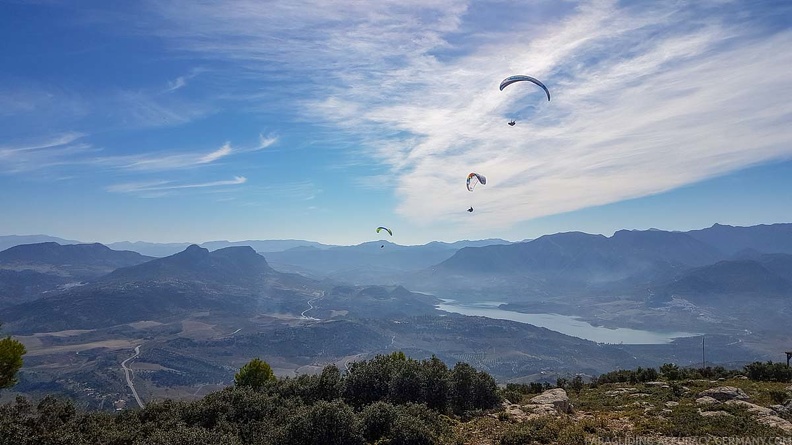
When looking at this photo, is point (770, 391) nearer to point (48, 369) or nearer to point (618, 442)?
point (618, 442)


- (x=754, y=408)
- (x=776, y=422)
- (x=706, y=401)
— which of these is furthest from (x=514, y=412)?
(x=754, y=408)

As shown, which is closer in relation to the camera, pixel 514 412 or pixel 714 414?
pixel 714 414

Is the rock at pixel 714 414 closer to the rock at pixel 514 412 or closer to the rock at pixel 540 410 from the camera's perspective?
the rock at pixel 540 410

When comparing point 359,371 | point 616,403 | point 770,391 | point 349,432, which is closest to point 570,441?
point 349,432

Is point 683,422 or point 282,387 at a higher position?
point 683,422

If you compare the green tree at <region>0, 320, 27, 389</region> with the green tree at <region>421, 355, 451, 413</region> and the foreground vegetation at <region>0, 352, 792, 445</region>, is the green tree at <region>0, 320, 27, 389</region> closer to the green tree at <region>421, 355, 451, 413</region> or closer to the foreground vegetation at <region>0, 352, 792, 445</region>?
the foreground vegetation at <region>0, 352, 792, 445</region>

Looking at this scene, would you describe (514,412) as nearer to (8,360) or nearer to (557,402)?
(557,402)

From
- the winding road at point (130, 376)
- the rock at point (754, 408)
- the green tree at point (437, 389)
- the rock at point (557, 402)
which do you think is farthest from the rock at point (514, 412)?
the winding road at point (130, 376)
